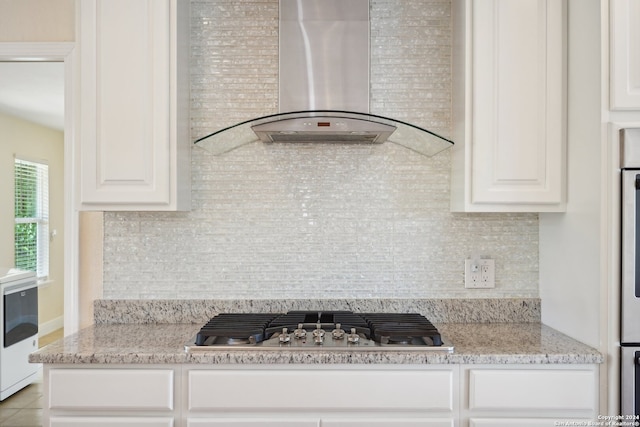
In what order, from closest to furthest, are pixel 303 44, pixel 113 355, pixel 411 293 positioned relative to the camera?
1. pixel 113 355
2. pixel 303 44
3. pixel 411 293

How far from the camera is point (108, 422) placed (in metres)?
1.64

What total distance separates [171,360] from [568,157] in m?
1.64

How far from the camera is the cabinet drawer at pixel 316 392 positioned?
1.63 m

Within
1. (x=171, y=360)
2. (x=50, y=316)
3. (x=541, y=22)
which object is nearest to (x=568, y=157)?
(x=541, y=22)

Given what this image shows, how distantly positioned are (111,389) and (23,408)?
7.63 ft

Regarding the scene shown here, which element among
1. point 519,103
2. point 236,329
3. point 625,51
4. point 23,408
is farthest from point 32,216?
point 625,51

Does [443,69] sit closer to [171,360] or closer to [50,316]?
[171,360]

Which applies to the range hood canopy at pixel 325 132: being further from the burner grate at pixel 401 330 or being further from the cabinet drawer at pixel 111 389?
the cabinet drawer at pixel 111 389

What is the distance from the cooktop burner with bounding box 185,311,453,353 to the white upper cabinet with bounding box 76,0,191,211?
584 mm

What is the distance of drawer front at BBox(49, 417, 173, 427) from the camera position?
1.64 metres

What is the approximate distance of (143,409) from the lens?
5.39 ft

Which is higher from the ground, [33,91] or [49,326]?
[33,91]

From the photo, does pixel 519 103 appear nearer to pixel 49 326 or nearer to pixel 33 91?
pixel 33 91

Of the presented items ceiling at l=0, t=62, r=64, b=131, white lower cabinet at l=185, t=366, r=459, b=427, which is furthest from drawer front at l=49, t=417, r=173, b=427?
ceiling at l=0, t=62, r=64, b=131
